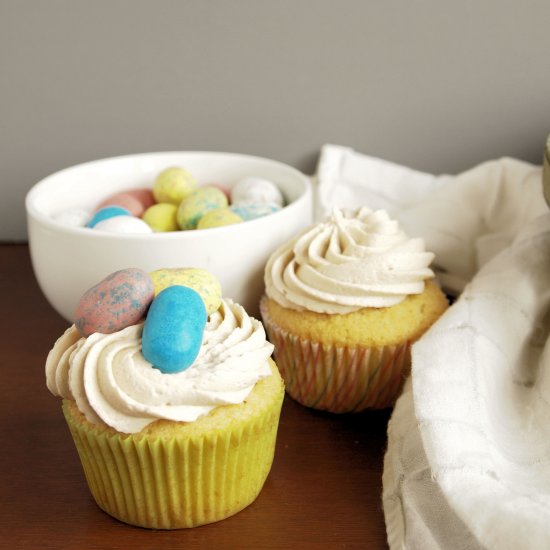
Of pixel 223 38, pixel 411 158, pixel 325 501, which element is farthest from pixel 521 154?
pixel 325 501

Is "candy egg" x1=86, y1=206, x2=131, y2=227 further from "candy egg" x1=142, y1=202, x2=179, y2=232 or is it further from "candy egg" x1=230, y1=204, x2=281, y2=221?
"candy egg" x1=230, y1=204, x2=281, y2=221

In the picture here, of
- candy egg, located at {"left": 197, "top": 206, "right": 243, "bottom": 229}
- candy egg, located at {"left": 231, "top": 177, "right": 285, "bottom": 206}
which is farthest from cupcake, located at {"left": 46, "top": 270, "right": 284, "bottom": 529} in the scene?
candy egg, located at {"left": 231, "top": 177, "right": 285, "bottom": 206}

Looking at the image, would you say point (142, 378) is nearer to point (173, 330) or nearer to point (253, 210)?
point (173, 330)

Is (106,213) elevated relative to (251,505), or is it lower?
elevated

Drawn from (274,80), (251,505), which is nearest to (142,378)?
(251,505)

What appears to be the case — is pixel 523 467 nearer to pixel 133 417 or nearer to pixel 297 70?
pixel 133 417
